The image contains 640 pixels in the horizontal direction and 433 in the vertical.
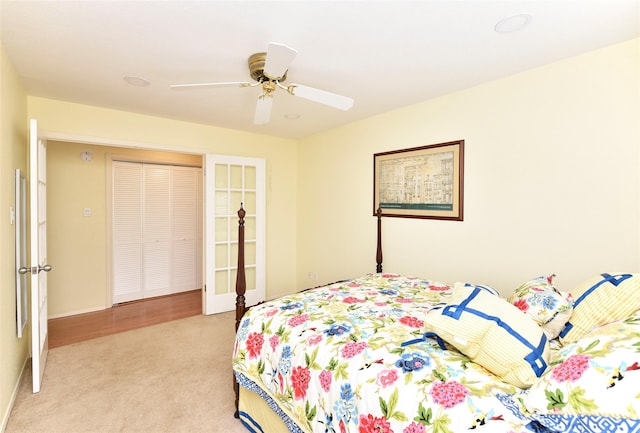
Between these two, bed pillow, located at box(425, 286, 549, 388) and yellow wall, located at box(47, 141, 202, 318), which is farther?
yellow wall, located at box(47, 141, 202, 318)

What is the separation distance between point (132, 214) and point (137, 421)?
10.8 feet

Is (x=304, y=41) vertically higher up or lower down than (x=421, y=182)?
higher up

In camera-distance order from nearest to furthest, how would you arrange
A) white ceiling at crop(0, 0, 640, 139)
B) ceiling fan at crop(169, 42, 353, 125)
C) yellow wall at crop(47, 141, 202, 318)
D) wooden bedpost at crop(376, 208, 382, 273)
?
1. white ceiling at crop(0, 0, 640, 139)
2. ceiling fan at crop(169, 42, 353, 125)
3. wooden bedpost at crop(376, 208, 382, 273)
4. yellow wall at crop(47, 141, 202, 318)

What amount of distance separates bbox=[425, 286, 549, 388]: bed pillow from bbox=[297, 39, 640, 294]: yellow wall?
4.52 ft

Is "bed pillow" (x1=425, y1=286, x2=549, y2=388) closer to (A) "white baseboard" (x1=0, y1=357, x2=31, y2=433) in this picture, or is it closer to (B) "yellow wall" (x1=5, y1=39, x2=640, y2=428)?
(B) "yellow wall" (x1=5, y1=39, x2=640, y2=428)

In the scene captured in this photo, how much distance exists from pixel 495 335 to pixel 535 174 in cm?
175

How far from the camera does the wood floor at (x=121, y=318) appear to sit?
343 cm

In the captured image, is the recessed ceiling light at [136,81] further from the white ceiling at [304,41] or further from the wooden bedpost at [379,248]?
the wooden bedpost at [379,248]

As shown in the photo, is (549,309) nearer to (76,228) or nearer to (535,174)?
(535,174)

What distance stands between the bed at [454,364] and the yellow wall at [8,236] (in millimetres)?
1507

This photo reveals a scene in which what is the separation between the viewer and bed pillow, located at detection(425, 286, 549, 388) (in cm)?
116

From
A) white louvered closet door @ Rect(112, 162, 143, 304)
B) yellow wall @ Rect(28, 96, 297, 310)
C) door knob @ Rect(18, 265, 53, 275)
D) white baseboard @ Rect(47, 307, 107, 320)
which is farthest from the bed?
white louvered closet door @ Rect(112, 162, 143, 304)

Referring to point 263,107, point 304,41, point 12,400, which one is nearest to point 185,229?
point 12,400

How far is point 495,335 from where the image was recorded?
1.22 meters
